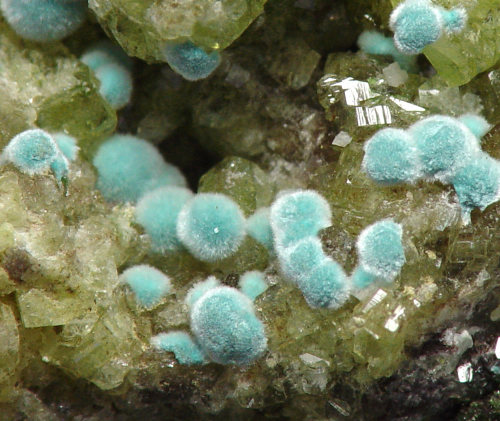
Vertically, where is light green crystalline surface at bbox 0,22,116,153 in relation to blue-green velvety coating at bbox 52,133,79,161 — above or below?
above

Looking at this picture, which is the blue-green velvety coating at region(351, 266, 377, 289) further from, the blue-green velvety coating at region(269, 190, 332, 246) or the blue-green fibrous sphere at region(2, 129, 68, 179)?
the blue-green fibrous sphere at region(2, 129, 68, 179)

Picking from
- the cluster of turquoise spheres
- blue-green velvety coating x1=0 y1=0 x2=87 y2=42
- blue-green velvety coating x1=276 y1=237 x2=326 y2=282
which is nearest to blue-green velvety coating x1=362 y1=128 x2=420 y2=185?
the cluster of turquoise spheres

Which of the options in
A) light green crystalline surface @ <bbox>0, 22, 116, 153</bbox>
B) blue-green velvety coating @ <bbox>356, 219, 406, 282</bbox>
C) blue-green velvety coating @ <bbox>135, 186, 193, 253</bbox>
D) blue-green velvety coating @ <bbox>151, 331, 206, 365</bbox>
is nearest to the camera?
blue-green velvety coating @ <bbox>356, 219, 406, 282</bbox>

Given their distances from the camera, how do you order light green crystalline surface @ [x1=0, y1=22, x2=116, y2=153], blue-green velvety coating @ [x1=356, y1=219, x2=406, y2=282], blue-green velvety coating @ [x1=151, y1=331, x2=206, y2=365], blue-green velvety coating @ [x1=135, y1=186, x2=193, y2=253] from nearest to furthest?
blue-green velvety coating @ [x1=356, y1=219, x2=406, y2=282] → blue-green velvety coating @ [x1=151, y1=331, x2=206, y2=365] → blue-green velvety coating @ [x1=135, y1=186, x2=193, y2=253] → light green crystalline surface @ [x1=0, y1=22, x2=116, y2=153]

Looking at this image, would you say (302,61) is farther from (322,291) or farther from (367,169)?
(322,291)

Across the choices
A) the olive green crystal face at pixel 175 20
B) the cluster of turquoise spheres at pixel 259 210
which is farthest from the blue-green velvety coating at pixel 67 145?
the olive green crystal face at pixel 175 20
